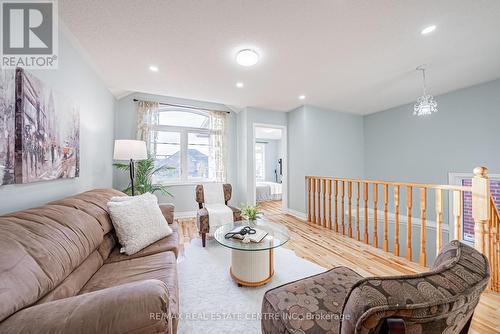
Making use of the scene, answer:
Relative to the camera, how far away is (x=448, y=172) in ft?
11.4

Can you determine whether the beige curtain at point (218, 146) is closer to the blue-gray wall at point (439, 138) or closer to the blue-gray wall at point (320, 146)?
the blue-gray wall at point (320, 146)

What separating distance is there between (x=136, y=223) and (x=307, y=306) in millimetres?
1449

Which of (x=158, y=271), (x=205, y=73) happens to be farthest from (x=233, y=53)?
(x=158, y=271)

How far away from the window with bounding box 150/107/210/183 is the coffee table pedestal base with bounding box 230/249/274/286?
8.79ft

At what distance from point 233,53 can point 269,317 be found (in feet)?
8.01

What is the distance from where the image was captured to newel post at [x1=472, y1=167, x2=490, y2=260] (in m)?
1.61

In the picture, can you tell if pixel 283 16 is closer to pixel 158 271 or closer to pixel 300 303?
pixel 300 303

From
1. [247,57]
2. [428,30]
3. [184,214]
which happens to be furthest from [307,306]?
[184,214]

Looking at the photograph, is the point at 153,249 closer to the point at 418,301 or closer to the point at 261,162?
the point at 418,301

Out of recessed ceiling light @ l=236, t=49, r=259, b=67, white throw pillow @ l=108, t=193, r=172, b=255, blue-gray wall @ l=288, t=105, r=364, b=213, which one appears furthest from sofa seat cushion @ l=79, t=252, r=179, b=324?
blue-gray wall @ l=288, t=105, r=364, b=213

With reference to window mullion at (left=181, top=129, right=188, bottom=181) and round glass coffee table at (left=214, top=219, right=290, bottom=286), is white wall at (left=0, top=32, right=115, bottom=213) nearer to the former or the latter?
window mullion at (left=181, top=129, right=188, bottom=181)

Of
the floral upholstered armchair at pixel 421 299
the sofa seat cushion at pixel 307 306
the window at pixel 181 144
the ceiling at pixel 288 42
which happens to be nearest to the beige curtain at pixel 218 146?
the window at pixel 181 144

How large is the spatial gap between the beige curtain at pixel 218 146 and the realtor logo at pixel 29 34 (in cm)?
278

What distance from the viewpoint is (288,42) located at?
6.42ft
